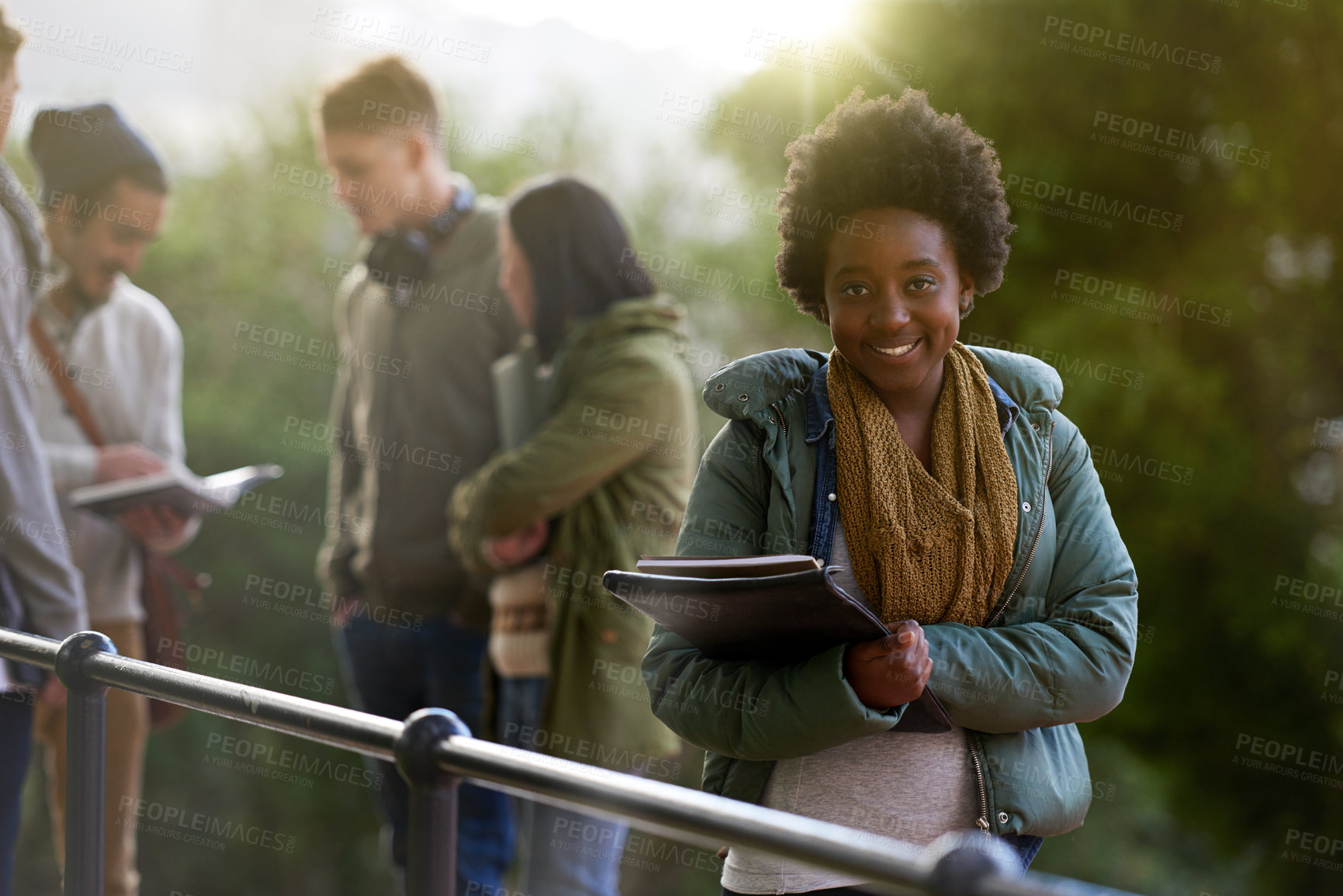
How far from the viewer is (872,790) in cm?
143

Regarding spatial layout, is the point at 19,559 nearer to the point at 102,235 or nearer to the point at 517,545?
the point at 517,545

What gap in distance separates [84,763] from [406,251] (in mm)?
1694

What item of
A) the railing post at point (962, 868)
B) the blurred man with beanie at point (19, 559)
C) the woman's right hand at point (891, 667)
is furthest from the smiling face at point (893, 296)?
the blurred man with beanie at point (19, 559)

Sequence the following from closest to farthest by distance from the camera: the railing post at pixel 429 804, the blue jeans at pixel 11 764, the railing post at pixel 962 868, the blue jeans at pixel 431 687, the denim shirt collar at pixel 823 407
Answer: the railing post at pixel 962 868 < the railing post at pixel 429 804 < the denim shirt collar at pixel 823 407 < the blue jeans at pixel 11 764 < the blue jeans at pixel 431 687

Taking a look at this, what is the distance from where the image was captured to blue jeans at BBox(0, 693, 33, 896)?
2312 mm

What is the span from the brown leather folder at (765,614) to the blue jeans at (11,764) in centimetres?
156

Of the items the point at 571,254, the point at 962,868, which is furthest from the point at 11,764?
the point at 962,868

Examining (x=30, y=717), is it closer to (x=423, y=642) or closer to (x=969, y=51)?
(x=423, y=642)

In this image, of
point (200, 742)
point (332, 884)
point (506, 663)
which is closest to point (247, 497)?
point (200, 742)

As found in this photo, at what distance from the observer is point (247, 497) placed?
12977mm

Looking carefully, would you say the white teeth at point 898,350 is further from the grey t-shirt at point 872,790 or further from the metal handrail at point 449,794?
the metal handrail at point 449,794

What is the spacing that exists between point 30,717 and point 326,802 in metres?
14.9

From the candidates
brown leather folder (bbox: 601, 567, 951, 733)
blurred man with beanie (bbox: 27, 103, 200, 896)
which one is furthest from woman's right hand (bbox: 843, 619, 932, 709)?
blurred man with beanie (bbox: 27, 103, 200, 896)

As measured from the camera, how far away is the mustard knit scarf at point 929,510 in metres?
1.41
